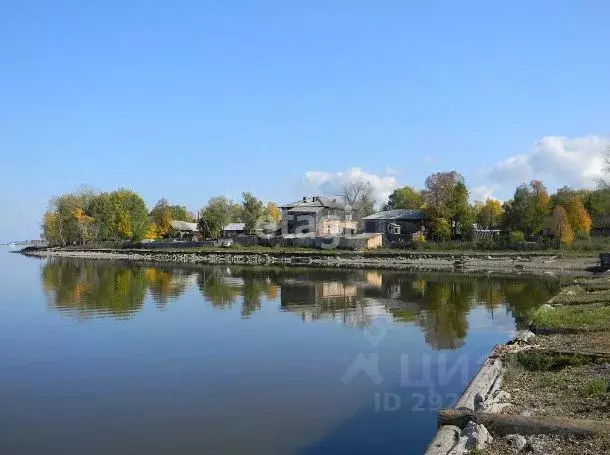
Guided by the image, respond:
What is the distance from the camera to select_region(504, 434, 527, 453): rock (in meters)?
7.18

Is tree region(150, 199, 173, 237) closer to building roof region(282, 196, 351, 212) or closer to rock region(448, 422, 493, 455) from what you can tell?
building roof region(282, 196, 351, 212)

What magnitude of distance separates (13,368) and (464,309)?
1915cm

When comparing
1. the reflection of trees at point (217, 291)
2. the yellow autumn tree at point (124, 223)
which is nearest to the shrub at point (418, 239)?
the reflection of trees at point (217, 291)

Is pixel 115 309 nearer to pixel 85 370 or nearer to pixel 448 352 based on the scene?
pixel 85 370

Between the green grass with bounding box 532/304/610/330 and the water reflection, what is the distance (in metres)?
2.73

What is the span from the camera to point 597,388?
930 cm

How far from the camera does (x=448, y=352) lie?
16.9 meters

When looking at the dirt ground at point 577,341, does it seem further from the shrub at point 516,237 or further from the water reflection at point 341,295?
the shrub at point 516,237

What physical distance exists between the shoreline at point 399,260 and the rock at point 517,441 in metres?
40.0

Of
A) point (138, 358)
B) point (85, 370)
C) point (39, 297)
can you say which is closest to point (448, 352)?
point (138, 358)

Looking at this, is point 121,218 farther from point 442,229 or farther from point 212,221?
point 442,229

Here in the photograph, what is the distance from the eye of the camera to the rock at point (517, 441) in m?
7.18

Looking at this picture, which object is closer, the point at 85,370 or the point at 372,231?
the point at 85,370

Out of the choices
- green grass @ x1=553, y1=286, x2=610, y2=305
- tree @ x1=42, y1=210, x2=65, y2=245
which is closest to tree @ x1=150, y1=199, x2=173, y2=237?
tree @ x1=42, y1=210, x2=65, y2=245
